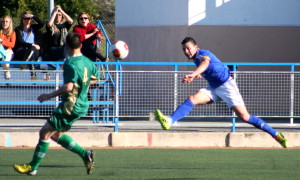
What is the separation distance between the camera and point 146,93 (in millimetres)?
13070

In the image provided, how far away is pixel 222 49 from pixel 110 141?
246 inches

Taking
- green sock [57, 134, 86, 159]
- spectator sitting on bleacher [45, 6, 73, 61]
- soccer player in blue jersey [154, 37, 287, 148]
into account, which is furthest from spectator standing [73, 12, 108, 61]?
green sock [57, 134, 86, 159]

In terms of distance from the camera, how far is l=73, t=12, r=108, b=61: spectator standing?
1415 centimetres

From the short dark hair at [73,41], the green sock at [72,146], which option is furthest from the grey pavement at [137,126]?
the short dark hair at [73,41]

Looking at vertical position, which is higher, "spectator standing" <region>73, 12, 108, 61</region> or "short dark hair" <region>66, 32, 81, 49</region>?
"spectator standing" <region>73, 12, 108, 61</region>

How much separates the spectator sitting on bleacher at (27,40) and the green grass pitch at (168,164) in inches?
130

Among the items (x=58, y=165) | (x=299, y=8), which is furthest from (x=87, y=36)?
(x=299, y=8)

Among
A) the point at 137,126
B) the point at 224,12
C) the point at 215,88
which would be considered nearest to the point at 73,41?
the point at 215,88

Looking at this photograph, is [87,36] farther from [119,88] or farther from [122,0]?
[122,0]

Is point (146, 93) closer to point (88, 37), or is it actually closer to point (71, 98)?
point (88, 37)

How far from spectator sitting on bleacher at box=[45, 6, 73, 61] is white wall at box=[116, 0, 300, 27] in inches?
145

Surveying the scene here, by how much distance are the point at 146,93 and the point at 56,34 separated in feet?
10.2

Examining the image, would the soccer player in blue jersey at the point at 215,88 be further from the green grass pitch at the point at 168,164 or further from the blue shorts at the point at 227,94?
the green grass pitch at the point at 168,164

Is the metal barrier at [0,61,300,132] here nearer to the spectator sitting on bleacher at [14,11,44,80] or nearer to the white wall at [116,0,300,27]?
the spectator sitting on bleacher at [14,11,44,80]
